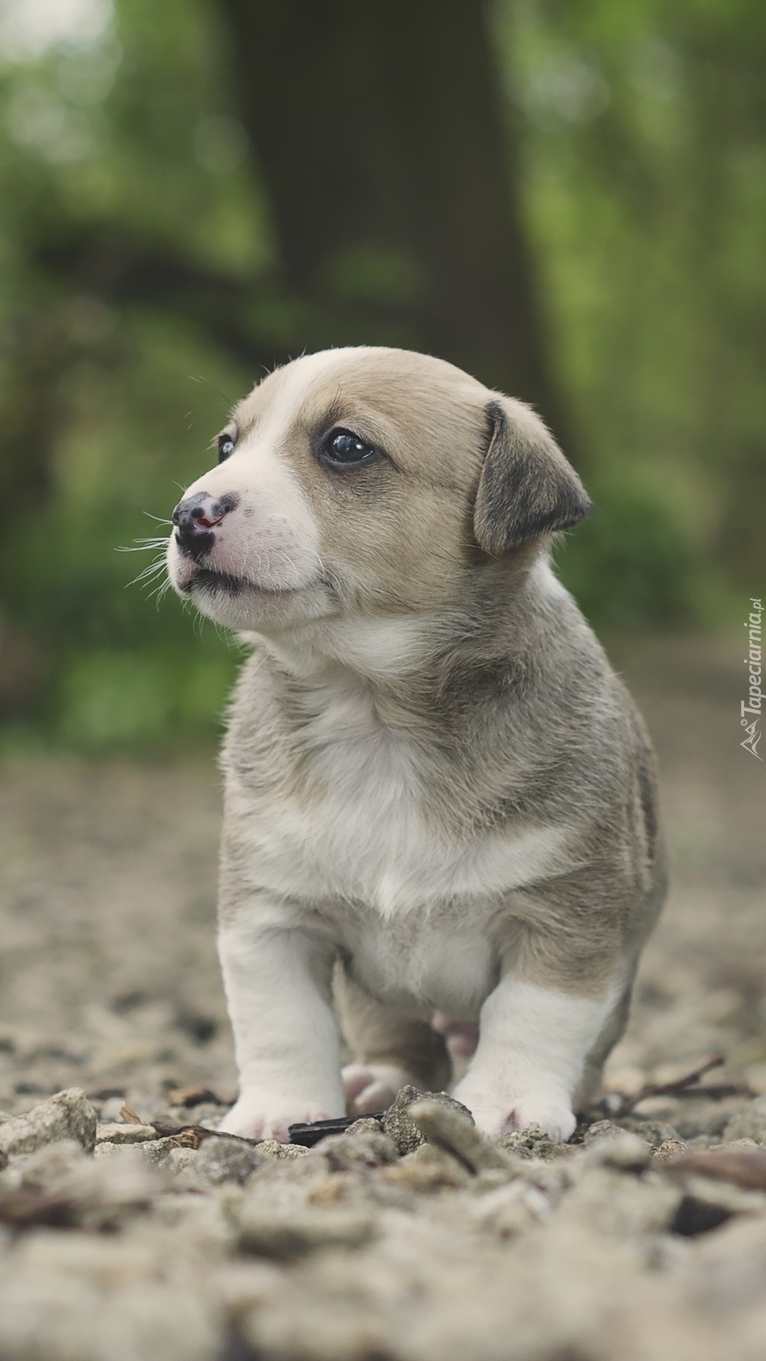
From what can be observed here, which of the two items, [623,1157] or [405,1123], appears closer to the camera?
[623,1157]

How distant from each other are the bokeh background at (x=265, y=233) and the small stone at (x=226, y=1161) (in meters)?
6.34

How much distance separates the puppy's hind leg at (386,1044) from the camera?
4664 mm

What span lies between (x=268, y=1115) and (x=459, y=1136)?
1097mm

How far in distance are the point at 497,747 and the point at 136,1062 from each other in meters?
2.14

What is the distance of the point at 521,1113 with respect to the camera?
373 cm

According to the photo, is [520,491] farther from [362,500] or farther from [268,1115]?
[268,1115]

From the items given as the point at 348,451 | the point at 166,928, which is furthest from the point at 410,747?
the point at 166,928

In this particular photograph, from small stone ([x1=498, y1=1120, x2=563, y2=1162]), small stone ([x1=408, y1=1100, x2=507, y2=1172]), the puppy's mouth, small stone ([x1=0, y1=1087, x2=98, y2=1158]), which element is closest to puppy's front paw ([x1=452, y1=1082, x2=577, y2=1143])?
small stone ([x1=498, y1=1120, x2=563, y2=1162])

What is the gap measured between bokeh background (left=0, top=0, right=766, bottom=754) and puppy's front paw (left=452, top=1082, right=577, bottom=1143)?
5.90 meters

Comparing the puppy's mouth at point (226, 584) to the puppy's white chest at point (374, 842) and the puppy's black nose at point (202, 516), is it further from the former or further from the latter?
the puppy's white chest at point (374, 842)

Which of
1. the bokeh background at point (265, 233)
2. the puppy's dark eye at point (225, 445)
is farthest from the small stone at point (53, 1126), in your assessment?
the bokeh background at point (265, 233)

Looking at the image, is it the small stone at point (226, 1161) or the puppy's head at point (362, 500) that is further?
the puppy's head at point (362, 500)

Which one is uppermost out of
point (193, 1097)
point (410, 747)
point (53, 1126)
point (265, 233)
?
point (265, 233)

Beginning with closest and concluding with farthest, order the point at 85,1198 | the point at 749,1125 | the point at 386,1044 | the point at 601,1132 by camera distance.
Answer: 1. the point at 85,1198
2. the point at 601,1132
3. the point at 749,1125
4. the point at 386,1044
